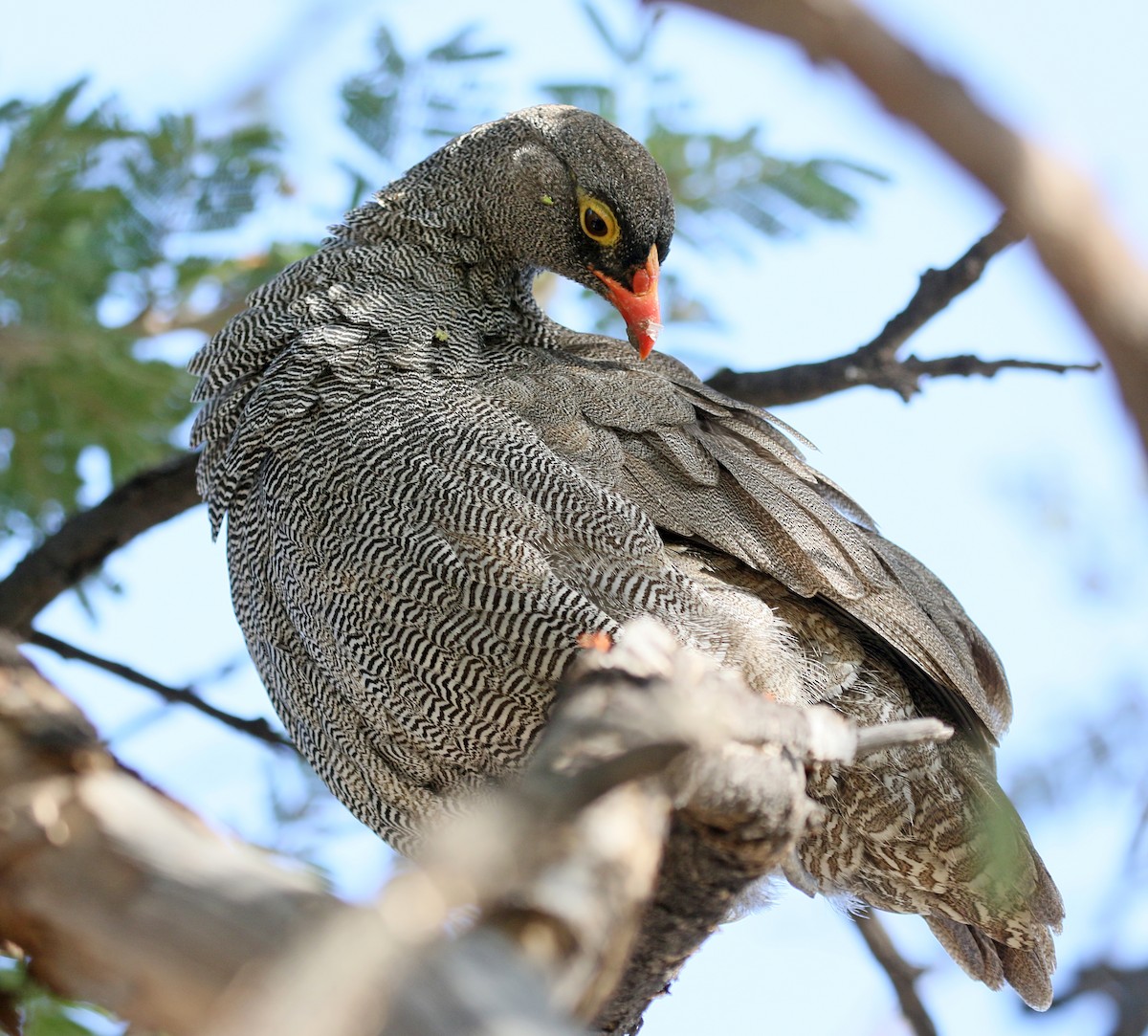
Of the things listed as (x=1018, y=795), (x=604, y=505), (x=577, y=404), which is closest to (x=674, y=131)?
(x=577, y=404)

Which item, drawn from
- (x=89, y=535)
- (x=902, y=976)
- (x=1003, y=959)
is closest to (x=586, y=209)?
(x=89, y=535)

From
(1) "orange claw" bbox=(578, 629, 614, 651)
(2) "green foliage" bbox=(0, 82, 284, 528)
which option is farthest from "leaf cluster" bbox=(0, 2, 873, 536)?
(1) "orange claw" bbox=(578, 629, 614, 651)

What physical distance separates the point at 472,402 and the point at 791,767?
2130mm

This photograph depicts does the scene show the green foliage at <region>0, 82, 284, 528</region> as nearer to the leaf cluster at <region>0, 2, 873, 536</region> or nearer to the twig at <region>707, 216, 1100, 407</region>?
the leaf cluster at <region>0, 2, 873, 536</region>

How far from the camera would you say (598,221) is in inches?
215

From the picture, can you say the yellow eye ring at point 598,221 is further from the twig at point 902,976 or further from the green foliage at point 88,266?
the twig at point 902,976

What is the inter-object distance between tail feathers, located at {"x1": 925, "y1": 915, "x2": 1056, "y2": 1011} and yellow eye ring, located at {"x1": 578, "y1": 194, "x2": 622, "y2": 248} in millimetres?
2948

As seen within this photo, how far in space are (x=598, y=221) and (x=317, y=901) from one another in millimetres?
3990

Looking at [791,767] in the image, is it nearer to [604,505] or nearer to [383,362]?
[604,505]

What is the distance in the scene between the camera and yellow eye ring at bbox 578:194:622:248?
5422 millimetres

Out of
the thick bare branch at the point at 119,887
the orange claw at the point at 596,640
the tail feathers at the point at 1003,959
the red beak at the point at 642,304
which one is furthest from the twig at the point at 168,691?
the thick bare branch at the point at 119,887

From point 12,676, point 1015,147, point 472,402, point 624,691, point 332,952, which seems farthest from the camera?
point 472,402

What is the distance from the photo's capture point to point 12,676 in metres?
→ 2.10

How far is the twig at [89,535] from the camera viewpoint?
5.96 metres
